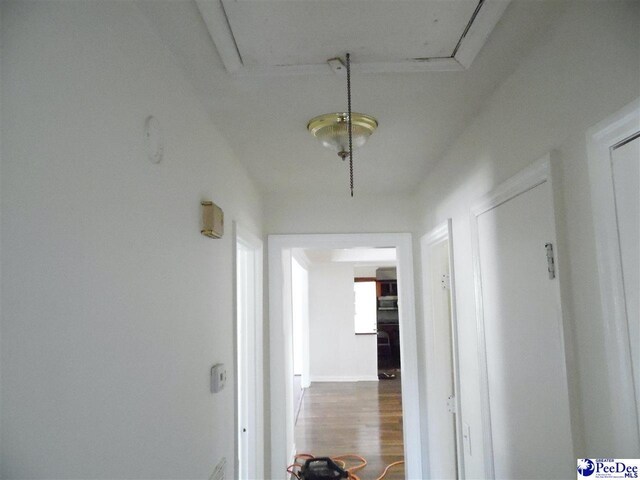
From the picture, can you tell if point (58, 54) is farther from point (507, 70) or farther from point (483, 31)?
point (507, 70)

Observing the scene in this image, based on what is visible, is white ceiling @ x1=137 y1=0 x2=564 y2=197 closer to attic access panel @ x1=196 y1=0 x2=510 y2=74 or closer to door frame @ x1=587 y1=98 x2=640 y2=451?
attic access panel @ x1=196 y1=0 x2=510 y2=74

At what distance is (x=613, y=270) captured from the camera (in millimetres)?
913

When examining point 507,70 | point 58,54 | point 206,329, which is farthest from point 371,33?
point 206,329

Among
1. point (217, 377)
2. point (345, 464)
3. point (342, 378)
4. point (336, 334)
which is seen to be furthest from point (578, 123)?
point (342, 378)

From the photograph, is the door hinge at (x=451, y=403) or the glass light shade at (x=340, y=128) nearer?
the glass light shade at (x=340, y=128)

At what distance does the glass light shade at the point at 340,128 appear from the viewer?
1768 mm

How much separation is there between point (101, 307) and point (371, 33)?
3.25ft

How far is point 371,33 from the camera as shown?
119 centimetres

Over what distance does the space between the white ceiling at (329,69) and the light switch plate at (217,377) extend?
3.38 feet

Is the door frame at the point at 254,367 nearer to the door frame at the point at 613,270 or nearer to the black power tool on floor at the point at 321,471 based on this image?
the black power tool on floor at the point at 321,471

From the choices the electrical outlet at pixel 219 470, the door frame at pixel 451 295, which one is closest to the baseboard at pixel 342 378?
the door frame at pixel 451 295

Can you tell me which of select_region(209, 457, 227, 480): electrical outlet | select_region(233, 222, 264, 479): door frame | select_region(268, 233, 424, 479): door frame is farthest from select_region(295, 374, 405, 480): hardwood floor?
select_region(209, 457, 227, 480): electrical outlet

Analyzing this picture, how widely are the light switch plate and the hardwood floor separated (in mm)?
2805

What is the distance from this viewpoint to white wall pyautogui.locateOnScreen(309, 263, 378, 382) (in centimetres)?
828
